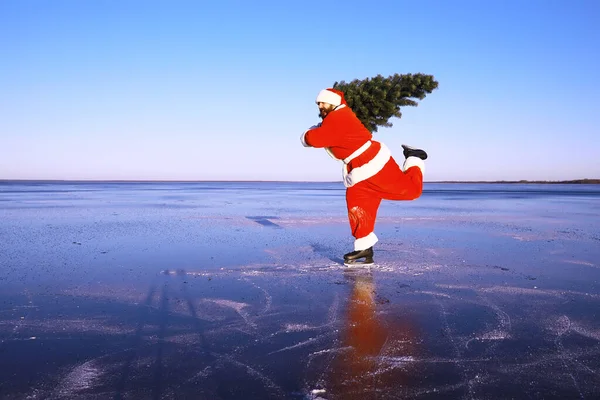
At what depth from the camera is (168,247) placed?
22.7 feet

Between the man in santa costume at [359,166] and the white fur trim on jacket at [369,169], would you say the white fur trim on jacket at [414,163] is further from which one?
the white fur trim on jacket at [369,169]

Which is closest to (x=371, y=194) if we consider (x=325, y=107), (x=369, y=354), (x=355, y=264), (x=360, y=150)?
(x=360, y=150)

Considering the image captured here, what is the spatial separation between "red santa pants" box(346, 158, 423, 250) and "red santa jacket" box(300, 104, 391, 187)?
102mm

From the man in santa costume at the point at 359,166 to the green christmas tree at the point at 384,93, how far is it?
0.87 metres

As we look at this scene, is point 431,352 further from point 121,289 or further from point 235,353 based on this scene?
point 121,289

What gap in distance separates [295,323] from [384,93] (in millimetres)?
3844

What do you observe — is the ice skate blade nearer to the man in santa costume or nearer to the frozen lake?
the man in santa costume

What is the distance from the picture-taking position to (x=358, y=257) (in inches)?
221

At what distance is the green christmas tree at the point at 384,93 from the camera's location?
628 centimetres

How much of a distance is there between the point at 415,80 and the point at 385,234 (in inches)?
127

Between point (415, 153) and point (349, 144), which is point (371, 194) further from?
point (415, 153)

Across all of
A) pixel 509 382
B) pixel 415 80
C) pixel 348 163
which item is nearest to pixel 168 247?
pixel 348 163

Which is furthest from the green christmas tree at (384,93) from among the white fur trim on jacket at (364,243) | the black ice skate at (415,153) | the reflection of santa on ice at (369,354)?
the reflection of santa on ice at (369,354)

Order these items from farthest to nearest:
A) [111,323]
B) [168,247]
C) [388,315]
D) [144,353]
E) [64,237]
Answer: [64,237] < [168,247] < [388,315] < [111,323] < [144,353]
